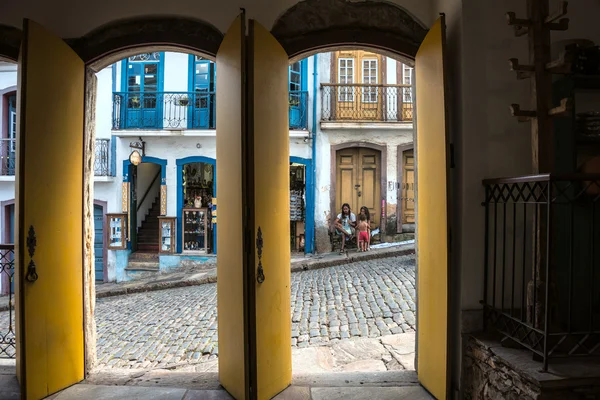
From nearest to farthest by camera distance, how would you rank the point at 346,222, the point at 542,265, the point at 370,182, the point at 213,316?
the point at 542,265 < the point at 213,316 < the point at 346,222 < the point at 370,182

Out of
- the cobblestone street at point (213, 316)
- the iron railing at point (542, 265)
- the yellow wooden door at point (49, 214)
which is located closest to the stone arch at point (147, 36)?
the yellow wooden door at point (49, 214)

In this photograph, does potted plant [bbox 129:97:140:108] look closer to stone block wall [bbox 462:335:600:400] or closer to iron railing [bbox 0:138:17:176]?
iron railing [bbox 0:138:17:176]

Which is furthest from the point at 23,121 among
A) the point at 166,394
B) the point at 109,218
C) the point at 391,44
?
the point at 109,218

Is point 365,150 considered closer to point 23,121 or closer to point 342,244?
point 342,244

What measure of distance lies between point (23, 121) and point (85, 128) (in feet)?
2.02

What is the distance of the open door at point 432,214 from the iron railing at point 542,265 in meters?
0.29

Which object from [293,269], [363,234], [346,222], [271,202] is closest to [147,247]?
[293,269]

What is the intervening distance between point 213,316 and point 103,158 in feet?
24.7

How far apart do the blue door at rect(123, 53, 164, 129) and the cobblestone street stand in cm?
524

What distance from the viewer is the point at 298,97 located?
41.5ft

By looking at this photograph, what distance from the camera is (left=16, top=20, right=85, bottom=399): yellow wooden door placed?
3.00m

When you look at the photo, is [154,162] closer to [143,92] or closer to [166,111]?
[166,111]

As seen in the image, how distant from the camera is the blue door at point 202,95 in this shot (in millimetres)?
12219

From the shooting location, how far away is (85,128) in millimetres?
3584
